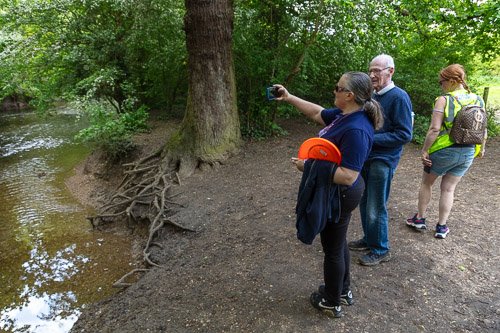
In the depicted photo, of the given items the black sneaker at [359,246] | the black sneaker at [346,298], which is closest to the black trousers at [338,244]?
the black sneaker at [346,298]

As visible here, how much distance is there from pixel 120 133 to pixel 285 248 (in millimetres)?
5942

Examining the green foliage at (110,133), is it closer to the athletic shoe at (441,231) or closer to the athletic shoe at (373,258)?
the athletic shoe at (373,258)

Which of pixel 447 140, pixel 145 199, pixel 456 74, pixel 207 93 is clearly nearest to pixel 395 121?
pixel 447 140

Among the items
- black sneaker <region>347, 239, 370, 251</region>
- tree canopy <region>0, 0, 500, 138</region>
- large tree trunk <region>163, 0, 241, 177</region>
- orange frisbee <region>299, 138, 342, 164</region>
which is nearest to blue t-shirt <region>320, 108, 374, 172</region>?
orange frisbee <region>299, 138, 342, 164</region>

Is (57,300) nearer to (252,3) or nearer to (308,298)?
(308,298)

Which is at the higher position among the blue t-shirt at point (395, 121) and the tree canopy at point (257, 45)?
the tree canopy at point (257, 45)

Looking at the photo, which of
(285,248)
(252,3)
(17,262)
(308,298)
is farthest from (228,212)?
(252,3)

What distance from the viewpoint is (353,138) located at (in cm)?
201

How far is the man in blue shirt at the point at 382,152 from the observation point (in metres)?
2.76

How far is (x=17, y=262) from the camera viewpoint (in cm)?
481

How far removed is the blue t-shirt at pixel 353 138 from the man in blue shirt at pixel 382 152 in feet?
2.61

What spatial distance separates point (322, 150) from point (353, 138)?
0.71 feet

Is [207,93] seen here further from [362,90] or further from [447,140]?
[362,90]

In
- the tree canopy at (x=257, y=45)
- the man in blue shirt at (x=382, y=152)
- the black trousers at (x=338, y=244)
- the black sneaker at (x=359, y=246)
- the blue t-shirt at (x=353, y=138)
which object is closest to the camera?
the blue t-shirt at (x=353, y=138)
